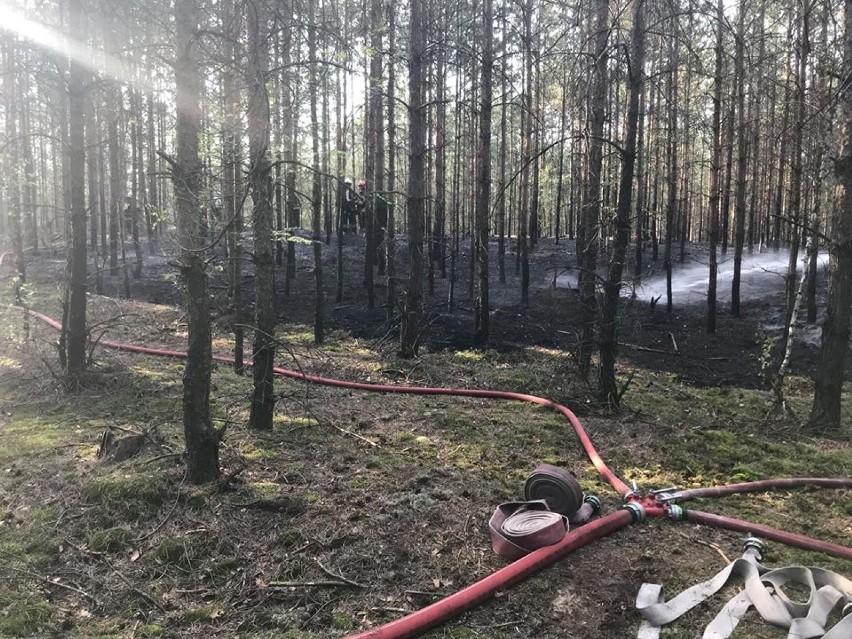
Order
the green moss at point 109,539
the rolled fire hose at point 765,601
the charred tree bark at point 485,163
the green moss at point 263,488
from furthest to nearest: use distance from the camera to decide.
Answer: the charred tree bark at point 485,163
the green moss at point 263,488
the green moss at point 109,539
the rolled fire hose at point 765,601

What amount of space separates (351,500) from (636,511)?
6.77 ft

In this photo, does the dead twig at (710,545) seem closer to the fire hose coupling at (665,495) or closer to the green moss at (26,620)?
the fire hose coupling at (665,495)

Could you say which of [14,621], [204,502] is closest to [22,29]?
[204,502]

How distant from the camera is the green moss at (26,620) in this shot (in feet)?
9.43

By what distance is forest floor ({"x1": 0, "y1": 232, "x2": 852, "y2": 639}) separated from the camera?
10.2ft

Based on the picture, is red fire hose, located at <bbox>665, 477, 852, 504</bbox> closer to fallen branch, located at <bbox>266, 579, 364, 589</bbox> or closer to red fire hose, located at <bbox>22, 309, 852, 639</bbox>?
red fire hose, located at <bbox>22, 309, 852, 639</bbox>

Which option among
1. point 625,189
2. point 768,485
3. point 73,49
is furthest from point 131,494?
point 73,49

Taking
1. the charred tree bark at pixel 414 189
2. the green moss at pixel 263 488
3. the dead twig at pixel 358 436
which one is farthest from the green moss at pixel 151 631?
the charred tree bark at pixel 414 189

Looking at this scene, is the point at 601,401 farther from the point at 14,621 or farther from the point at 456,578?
the point at 14,621

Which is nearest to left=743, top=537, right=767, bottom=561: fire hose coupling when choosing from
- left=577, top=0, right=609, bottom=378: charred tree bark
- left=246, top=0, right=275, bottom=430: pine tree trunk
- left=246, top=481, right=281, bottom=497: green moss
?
left=246, top=481, right=281, bottom=497: green moss

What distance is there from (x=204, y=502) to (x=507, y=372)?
6582mm

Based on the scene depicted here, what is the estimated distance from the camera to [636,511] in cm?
404

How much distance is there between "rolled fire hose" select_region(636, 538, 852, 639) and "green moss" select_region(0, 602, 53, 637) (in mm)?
3027

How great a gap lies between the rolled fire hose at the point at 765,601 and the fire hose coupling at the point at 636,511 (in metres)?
0.77
